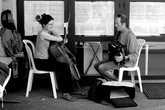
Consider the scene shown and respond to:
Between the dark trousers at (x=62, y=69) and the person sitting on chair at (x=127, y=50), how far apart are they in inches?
23.7

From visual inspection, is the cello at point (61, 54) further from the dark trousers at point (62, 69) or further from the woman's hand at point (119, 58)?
the woman's hand at point (119, 58)

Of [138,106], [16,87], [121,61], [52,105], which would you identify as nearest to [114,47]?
[121,61]

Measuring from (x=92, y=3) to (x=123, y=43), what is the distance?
1.02m

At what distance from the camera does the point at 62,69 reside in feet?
15.1

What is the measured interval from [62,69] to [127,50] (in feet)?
3.33

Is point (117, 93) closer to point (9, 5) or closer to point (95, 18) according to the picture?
point (95, 18)

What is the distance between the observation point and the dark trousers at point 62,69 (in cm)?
460

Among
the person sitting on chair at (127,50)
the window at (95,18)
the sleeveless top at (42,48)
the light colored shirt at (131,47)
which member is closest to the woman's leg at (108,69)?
the person sitting on chair at (127,50)

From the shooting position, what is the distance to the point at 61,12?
547 centimetres

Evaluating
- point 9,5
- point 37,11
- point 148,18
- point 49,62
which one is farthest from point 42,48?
point 148,18

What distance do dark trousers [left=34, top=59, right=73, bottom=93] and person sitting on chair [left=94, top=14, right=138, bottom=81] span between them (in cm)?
60

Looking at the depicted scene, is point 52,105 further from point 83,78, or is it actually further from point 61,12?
point 61,12

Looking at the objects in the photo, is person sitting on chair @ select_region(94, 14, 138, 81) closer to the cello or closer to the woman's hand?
the woman's hand

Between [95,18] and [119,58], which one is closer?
[119,58]
